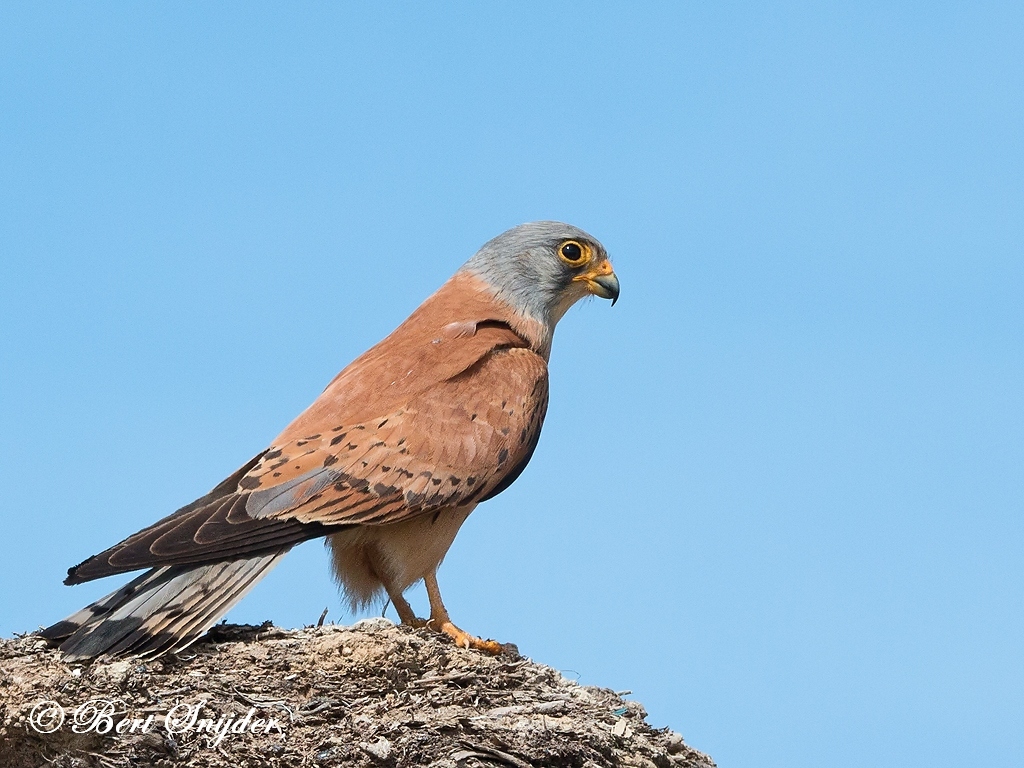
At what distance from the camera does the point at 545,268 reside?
8.12 m

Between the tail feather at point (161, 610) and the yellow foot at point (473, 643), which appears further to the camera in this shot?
the yellow foot at point (473, 643)

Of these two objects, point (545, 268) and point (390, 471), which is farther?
point (545, 268)

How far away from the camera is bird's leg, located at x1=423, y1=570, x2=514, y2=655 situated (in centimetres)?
674

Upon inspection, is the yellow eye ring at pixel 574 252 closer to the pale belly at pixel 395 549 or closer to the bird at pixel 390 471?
the bird at pixel 390 471

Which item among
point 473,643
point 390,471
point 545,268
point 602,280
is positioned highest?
point 602,280

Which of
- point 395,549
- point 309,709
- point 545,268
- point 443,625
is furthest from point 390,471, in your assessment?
point 545,268

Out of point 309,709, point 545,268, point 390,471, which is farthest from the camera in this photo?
point 545,268

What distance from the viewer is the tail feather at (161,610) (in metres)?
5.93

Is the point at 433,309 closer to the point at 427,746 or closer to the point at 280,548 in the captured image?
the point at 280,548

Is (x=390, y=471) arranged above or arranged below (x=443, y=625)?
above

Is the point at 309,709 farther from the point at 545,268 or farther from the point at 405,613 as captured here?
the point at 545,268

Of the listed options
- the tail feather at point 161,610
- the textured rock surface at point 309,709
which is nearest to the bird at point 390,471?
the tail feather at point 161,610

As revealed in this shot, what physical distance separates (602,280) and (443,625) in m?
2.55

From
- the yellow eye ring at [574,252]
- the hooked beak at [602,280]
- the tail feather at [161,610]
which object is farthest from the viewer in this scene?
the hooked beak at [602,280]
